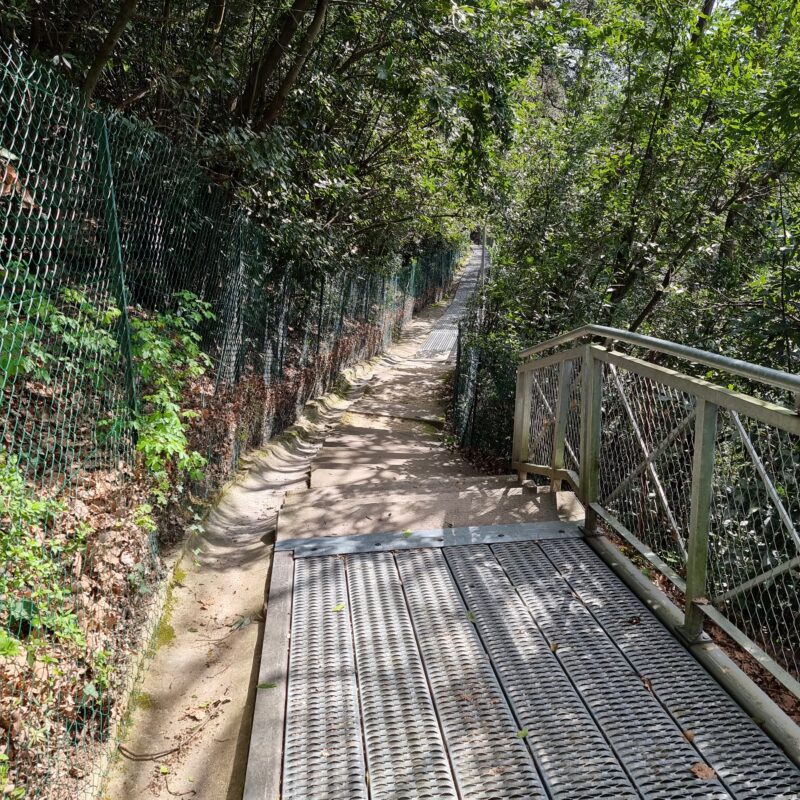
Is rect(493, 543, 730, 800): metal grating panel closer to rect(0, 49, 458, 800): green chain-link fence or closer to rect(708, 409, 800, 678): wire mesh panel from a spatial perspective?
rect(708, 409, 800, 678): wire mesh panel

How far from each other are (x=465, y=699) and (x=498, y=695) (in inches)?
5.5

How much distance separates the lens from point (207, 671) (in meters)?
3.22

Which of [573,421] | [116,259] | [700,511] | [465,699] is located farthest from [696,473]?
[116,259]

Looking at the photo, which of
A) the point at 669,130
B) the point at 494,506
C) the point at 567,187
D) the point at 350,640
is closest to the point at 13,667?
the point at 350,640

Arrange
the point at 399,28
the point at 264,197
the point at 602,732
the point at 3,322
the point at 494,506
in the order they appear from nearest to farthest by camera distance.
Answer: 1. the point at 602,732
2. the point at 3,322
3. the point at 494,506
4. the point at 399,28
5. the point at 264,197

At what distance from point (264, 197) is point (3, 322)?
4170mm

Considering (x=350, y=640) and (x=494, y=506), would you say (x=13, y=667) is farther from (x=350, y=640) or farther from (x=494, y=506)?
(x=494, y=506)

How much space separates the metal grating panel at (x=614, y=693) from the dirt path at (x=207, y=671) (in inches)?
55.5

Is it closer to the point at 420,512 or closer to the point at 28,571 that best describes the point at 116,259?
the point at 28,571

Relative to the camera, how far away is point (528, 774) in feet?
7.21

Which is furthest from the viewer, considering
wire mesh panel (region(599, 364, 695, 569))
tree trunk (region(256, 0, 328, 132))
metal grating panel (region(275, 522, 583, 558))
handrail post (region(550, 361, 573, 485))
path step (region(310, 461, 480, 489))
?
path step (region(310, 461, 480, 489))

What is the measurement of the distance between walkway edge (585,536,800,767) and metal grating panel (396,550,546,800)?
0.91m

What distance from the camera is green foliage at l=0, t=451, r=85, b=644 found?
6.73 feet

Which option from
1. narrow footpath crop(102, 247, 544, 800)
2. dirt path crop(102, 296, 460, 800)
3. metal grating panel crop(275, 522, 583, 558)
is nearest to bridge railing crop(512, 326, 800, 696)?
metal grating panel crop(275, 522, 583, 558)
